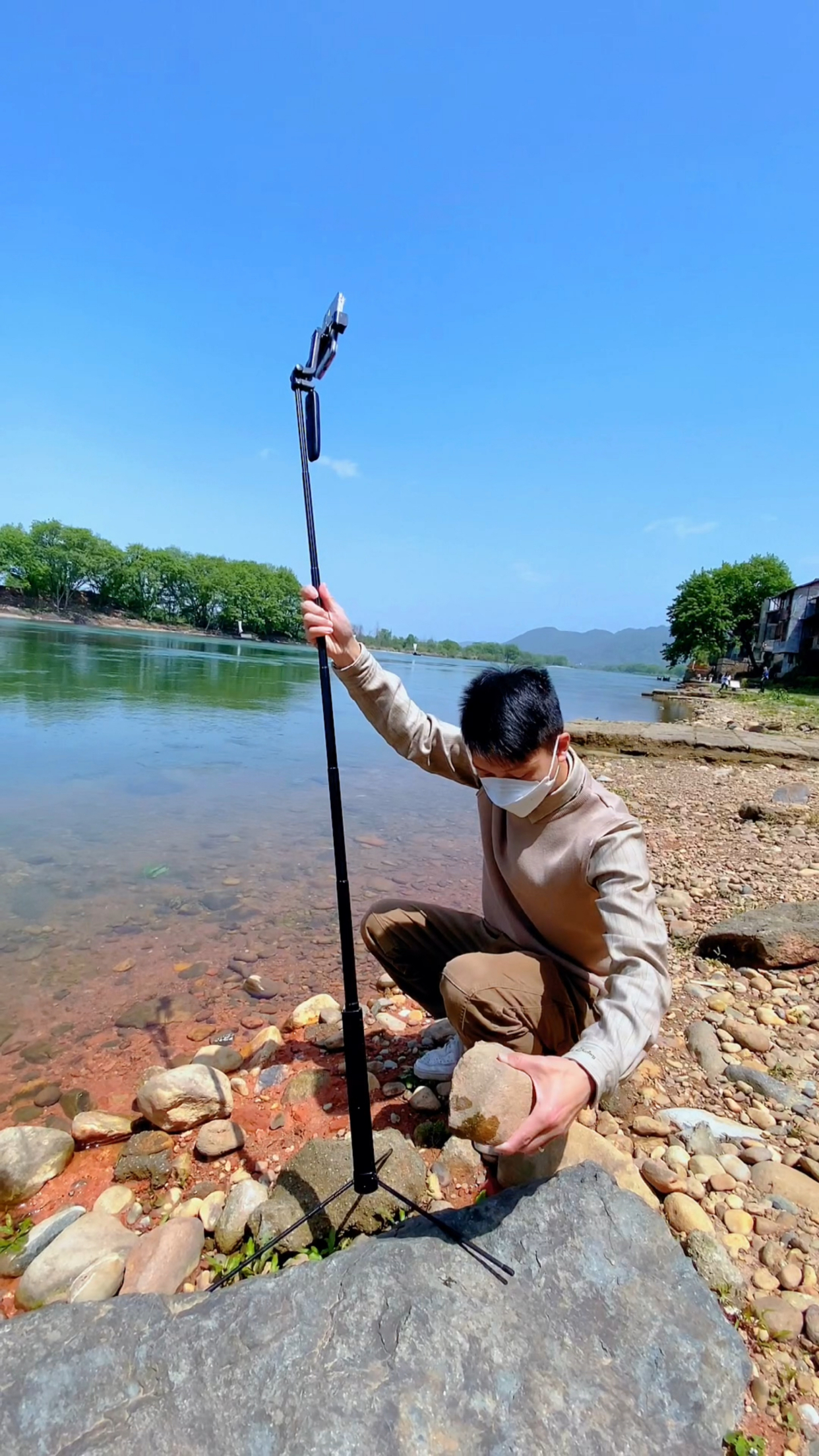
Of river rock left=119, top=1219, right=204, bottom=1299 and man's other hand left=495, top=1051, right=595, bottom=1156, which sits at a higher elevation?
man's other hand left=495, top=1051, right=595, bottom=1156

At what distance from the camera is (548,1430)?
1.26 metres

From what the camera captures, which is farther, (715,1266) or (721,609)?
(721,609)

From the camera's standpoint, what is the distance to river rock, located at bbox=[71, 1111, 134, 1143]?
9.14 ft

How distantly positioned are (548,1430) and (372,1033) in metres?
2.33

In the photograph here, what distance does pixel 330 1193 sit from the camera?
2.10 m

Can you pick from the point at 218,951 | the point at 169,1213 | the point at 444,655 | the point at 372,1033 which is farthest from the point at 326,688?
the point at 444,655

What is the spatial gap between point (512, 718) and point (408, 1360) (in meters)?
1.55

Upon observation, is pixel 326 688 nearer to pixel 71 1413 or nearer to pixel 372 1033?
pixel 71 1413

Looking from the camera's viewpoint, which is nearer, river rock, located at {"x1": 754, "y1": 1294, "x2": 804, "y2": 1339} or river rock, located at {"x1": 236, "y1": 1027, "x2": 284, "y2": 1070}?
river rock, located at {"x1": 754, "y1": 1294, "x2": 804, "y2": 1339}

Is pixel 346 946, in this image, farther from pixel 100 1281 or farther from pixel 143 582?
pixel 143 582

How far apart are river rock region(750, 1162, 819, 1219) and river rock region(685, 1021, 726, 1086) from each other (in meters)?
0.54

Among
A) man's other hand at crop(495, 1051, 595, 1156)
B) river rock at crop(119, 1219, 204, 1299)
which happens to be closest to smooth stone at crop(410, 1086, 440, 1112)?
river rock at crop(119, 1219, 204, 1299)

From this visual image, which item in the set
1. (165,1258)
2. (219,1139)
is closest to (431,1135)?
(219,1139)

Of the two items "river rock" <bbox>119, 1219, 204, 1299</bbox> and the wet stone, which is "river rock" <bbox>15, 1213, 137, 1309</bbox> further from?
the wet stone
